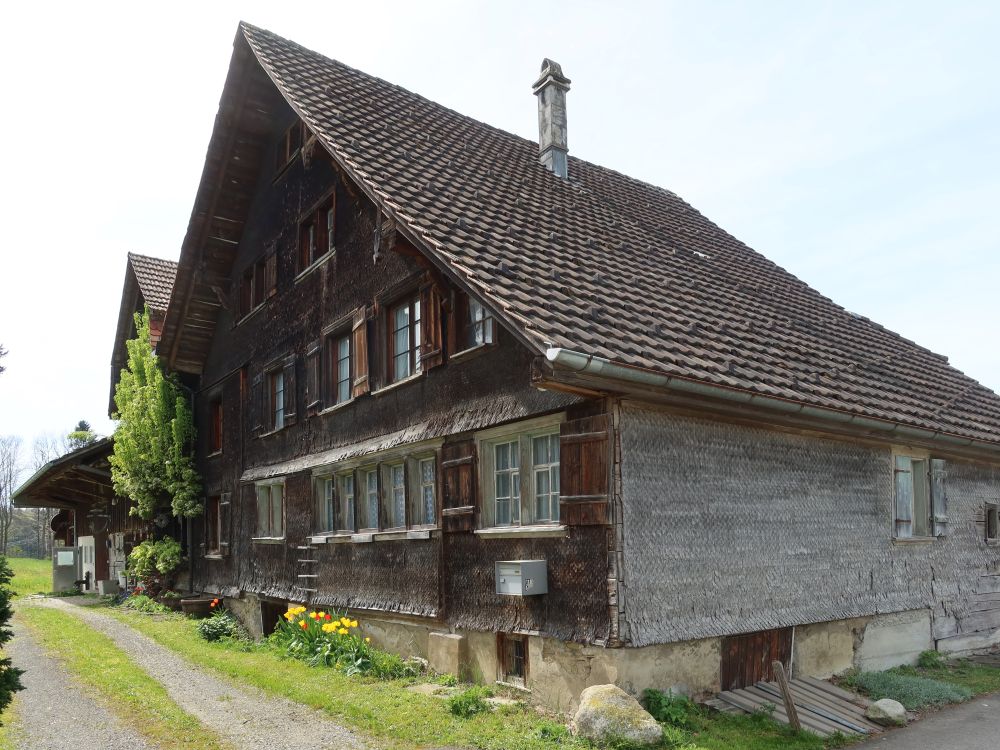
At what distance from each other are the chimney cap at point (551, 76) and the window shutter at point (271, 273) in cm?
590

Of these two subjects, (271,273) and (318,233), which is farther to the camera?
(271,273)

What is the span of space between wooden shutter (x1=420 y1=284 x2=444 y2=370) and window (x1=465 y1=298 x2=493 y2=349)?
517 millimetres

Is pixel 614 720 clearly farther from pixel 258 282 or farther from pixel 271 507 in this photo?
pixel 258 282

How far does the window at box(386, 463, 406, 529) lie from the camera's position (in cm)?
1230

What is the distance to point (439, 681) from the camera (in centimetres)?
1057

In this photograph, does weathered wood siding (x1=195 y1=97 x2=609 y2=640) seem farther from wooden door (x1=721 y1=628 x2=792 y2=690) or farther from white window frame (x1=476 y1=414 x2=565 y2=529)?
wooden door (x1=721 y1=628 x2=792 y2=690)

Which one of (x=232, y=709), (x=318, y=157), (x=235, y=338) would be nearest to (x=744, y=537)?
(x=232, y=709)

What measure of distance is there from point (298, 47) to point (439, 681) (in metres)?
10.6

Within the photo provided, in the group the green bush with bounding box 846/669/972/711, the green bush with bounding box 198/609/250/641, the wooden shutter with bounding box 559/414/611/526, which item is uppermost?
the wooden shutter with bounding box 559/414/611/526

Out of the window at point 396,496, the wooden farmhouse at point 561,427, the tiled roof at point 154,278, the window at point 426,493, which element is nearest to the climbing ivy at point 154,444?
the tiled roof at point 154,278

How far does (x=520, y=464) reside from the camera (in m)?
9.89

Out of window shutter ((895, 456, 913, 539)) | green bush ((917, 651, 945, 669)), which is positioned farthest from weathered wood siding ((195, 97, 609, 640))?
green bush ((917, 651, 945, 669))

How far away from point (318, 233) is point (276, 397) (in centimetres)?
358


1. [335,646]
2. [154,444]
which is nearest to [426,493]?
[335,646]
